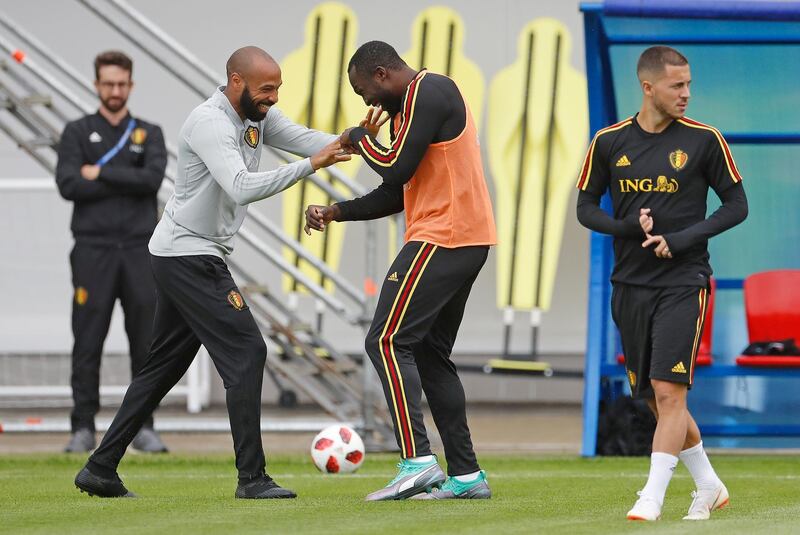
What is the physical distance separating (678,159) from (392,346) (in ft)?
4.55

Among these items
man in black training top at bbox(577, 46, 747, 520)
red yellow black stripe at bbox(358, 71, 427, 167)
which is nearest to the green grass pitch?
man in black training top at bbox(577, 46, 747, 520)

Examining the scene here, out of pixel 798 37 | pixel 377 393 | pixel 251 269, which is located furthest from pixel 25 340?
pixel 798 37

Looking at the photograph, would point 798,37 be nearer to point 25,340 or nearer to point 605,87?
point 605,87

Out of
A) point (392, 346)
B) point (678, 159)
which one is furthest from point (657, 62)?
point (392, 346)

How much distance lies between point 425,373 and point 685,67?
1692 millimetres

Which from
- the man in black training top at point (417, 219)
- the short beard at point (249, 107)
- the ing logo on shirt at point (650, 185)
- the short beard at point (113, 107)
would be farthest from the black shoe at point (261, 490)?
the short beard at point (113, 107)

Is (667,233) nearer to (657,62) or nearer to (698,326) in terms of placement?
(698,326)

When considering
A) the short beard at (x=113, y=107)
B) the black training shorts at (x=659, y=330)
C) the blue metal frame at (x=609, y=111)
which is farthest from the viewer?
the short beard at (x=113, y=107)

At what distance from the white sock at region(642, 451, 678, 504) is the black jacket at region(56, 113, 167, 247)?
4.77 metres

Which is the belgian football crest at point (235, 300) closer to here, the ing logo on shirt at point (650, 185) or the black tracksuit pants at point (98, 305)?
the ing logo on shirt at point (650, 185)

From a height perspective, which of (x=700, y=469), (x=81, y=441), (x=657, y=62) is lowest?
(x=81, y=441)

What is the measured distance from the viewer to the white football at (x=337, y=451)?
8164 millimetres

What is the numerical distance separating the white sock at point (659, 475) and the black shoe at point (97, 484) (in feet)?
7.73

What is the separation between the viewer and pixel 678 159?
6137 mm
